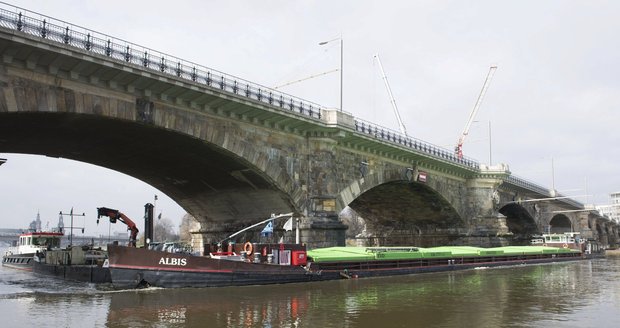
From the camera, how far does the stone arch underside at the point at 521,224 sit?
9678 cm

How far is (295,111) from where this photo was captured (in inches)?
1667

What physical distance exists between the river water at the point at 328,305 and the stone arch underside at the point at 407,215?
101 ft

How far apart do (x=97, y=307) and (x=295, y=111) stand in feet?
74.3

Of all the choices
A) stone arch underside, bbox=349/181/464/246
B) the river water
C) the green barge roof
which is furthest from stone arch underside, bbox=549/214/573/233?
the river water

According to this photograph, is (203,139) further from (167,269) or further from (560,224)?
(560,224)

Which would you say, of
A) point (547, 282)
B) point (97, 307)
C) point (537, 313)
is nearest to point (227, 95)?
point (97, 307)

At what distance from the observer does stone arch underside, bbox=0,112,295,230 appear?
32.3 meters

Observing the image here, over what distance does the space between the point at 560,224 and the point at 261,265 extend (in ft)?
437

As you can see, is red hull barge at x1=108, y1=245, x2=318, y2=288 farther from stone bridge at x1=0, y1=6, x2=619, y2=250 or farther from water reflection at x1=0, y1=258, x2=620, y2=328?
stone bridge at x1=0, y1=6, x2=619, y2=250

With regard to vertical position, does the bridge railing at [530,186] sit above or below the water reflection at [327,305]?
above

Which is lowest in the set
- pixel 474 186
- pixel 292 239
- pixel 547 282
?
pixel 547 282

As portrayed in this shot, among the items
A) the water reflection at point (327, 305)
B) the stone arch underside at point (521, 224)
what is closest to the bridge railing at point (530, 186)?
the stone arch underside at point (521, 224)

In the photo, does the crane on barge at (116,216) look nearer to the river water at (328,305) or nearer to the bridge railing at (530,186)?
the river water at (328,305)

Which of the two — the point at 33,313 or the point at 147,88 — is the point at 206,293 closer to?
the point at 33,313
